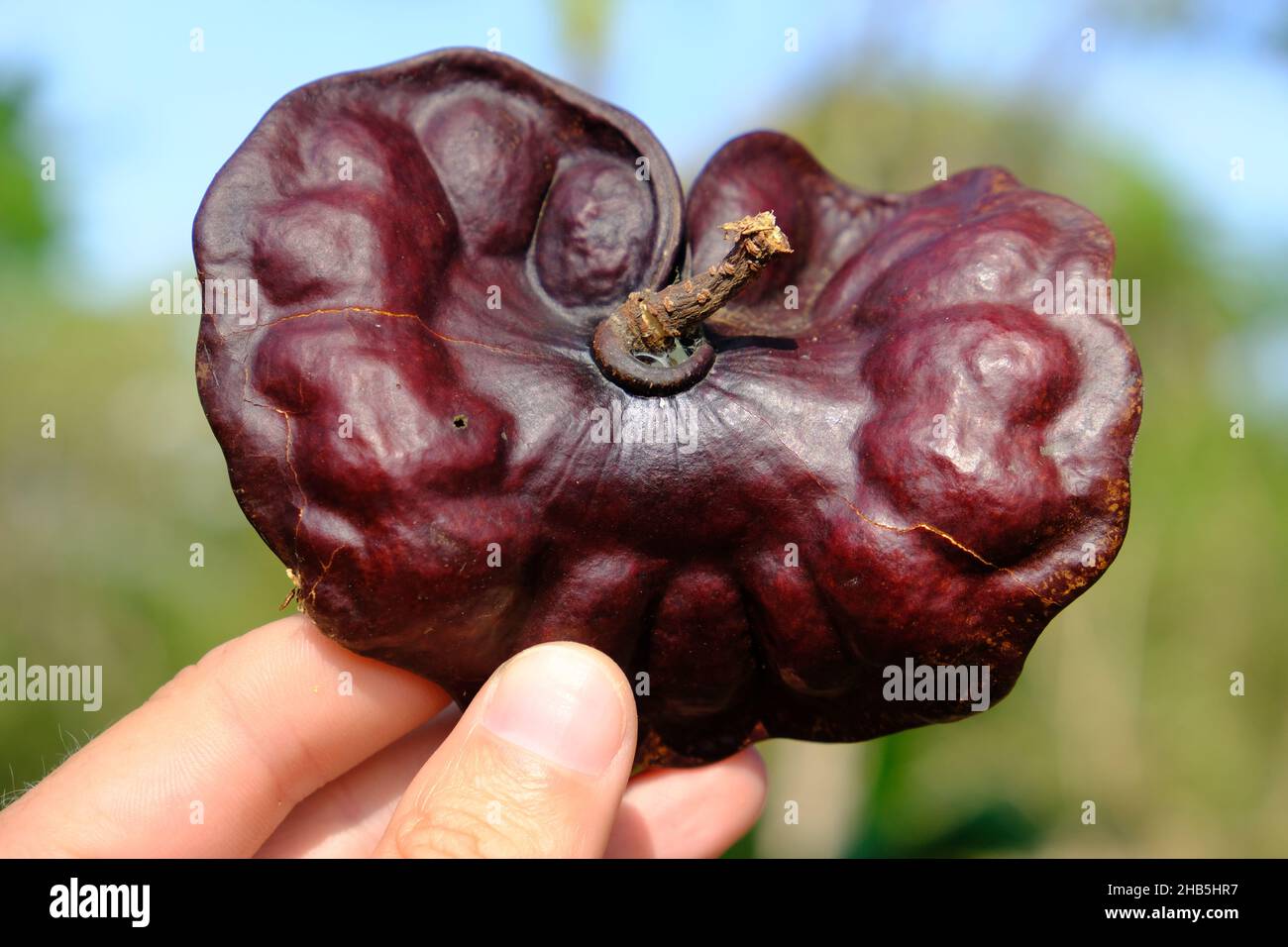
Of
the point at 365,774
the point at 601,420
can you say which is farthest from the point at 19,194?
the point at 601,420

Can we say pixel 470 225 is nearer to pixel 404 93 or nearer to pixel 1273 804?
pixel 404 93

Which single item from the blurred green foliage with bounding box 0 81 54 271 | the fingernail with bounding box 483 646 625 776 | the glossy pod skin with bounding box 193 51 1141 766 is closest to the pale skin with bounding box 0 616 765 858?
the fingernail with bounding box 483 646 625 776

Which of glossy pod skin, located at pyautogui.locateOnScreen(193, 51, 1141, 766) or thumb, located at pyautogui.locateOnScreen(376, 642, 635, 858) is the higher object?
glossy pod skin, located at pyautogui.locateOnScreen(193, 51, 1141, 766)

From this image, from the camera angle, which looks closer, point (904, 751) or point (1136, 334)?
point (904, 751)

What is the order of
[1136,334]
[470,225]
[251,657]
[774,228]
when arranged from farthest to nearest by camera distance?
1. [1136,334]
2. [251,657]
3. [470,225]
4. [774,228]

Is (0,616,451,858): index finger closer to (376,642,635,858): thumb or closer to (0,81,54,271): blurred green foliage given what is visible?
(376,642,635,858): thumb

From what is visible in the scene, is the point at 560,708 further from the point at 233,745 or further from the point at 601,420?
the point at 233,745

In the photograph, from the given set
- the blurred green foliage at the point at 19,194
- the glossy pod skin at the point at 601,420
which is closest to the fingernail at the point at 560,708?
the glossy pod skin at the point at 601,420

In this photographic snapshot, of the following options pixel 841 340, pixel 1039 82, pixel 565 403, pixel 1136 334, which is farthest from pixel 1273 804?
pixel 565 403
